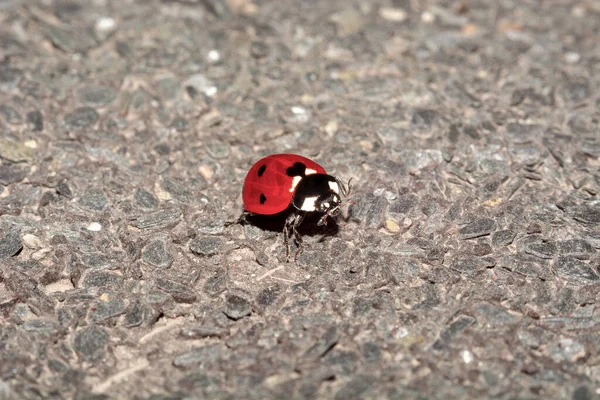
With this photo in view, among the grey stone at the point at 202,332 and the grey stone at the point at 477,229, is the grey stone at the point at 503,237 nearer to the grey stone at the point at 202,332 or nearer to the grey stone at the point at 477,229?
the grey stone at the point at 477,229

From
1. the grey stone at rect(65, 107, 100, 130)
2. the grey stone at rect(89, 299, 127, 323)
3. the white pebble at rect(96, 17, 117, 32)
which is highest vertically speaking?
the white pebble at rect(96, 17, 117, 32)

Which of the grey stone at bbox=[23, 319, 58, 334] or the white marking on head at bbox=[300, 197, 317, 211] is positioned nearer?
the grey stone at bbox=[23, 319, 58, 334]

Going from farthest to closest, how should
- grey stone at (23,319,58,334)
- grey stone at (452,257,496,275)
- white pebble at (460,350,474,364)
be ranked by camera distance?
grey stone at (452,257,496,275), grey stone at (23,319,58,334), white pebble at (460,350,474,364)

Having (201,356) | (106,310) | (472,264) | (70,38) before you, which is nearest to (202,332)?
(201,356)

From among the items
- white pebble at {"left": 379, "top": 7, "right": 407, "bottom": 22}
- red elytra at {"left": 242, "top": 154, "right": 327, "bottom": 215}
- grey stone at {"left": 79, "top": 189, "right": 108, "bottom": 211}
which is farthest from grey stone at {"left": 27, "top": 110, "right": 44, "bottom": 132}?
white pebble at {"left": 379, "top": 7, "right": 407, "bottom": 22}

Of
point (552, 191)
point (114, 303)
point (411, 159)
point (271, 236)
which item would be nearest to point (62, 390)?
point (114, 303)

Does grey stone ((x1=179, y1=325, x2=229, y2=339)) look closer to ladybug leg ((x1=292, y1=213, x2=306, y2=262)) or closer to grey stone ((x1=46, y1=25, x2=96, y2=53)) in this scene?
ladybug leg ((x1=292, y1=213, x2=306, y2=262))

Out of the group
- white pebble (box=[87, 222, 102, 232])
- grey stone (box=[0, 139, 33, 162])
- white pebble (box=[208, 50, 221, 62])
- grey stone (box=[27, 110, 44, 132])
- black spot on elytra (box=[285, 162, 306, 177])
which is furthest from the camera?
white pebble (box=[208, 50, 221, 62])

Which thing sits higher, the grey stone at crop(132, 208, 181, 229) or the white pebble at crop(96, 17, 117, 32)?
the white pebble at crop(96, 17, 117, 32)

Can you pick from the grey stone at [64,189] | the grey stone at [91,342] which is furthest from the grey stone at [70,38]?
the grey stone at [91,342]
